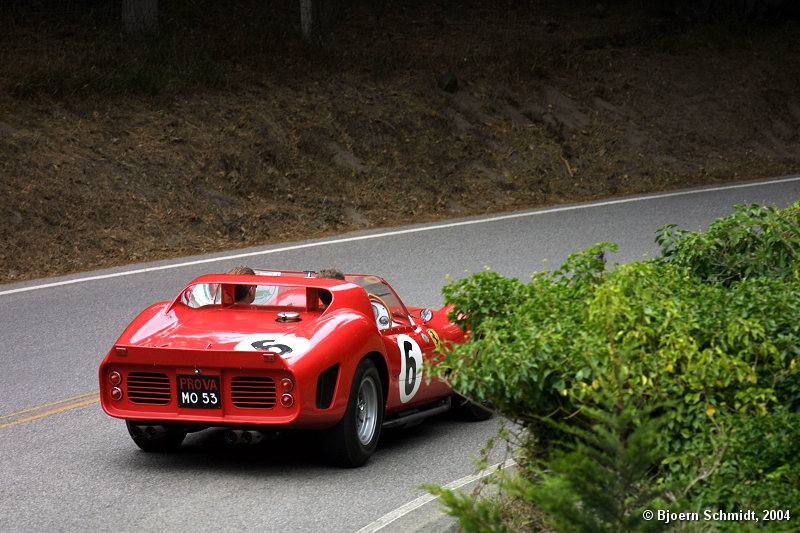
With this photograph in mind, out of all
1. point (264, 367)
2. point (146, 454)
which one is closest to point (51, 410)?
point (146, 454)

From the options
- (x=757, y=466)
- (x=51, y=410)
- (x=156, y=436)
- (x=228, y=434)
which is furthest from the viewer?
(x=51, y=410)

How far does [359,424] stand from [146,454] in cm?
155

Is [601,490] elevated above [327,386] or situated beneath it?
elevated above

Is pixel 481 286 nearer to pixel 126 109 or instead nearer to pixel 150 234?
pixel 150 234

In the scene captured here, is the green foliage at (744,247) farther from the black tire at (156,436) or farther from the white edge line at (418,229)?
the white edge line at (418,229)

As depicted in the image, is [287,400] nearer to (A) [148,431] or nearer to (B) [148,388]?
(B) [148,388]

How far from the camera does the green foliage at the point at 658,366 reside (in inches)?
175

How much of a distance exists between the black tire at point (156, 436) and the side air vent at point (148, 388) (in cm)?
28

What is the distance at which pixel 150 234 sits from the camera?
15219mm

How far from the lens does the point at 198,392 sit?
21.1ft

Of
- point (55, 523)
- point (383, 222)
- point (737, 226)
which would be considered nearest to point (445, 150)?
point (383, 222)

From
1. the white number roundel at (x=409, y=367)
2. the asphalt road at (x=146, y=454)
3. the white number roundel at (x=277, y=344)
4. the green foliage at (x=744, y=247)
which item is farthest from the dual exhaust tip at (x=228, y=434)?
the green foliage at (x=744, y=247)

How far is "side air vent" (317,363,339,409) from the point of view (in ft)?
21.1

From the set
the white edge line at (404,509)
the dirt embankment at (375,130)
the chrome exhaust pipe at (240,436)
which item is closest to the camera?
the white edge line at (404,509)
